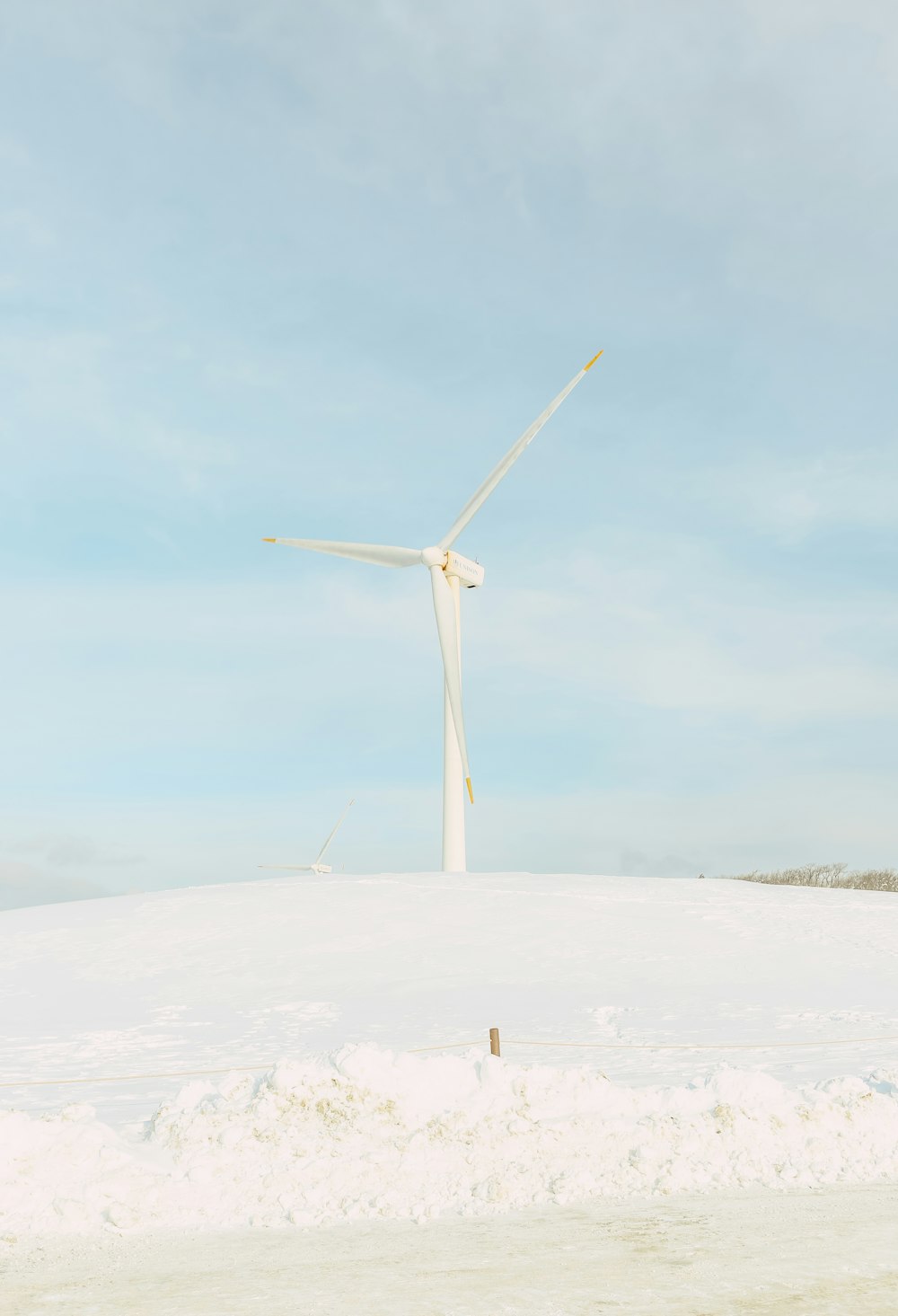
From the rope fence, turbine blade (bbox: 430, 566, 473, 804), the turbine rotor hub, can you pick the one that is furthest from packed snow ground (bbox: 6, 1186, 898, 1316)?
the turbine rotor hub

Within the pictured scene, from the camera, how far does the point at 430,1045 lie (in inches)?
782

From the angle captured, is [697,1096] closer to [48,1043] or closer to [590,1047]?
[590,1047]

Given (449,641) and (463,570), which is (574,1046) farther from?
(463,570)

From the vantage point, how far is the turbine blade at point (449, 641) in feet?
126

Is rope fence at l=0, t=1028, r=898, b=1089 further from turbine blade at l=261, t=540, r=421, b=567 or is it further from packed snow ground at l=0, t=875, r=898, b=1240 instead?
turbine blade at l=261, t=540, r=421, b=567

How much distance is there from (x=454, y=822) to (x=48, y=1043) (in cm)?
2065

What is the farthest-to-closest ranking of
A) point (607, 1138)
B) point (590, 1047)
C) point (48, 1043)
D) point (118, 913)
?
point (118, 913)
point (48, 1043)
point (590, 1047)
point (607, 1138)

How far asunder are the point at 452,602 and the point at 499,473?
5.07 m

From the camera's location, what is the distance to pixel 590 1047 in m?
19.6

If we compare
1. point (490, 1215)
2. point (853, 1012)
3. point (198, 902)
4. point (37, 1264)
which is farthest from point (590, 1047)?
point (198, 902)

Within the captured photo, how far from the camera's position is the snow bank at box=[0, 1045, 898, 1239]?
10.6 m

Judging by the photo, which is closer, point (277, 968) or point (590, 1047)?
point (590, 1047)

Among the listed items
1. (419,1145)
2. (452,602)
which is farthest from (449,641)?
(419,1145)

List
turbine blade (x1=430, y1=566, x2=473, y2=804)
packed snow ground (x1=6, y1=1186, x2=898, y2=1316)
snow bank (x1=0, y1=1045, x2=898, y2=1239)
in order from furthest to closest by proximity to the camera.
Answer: turbine blade (x1=430, y1=566, x2=473, y2=804), snow bank (x1=0, y1=1045, x2=898, y2=1239), packed snow ground (x1=6, y1=1186, x2=898, y2=1316)
